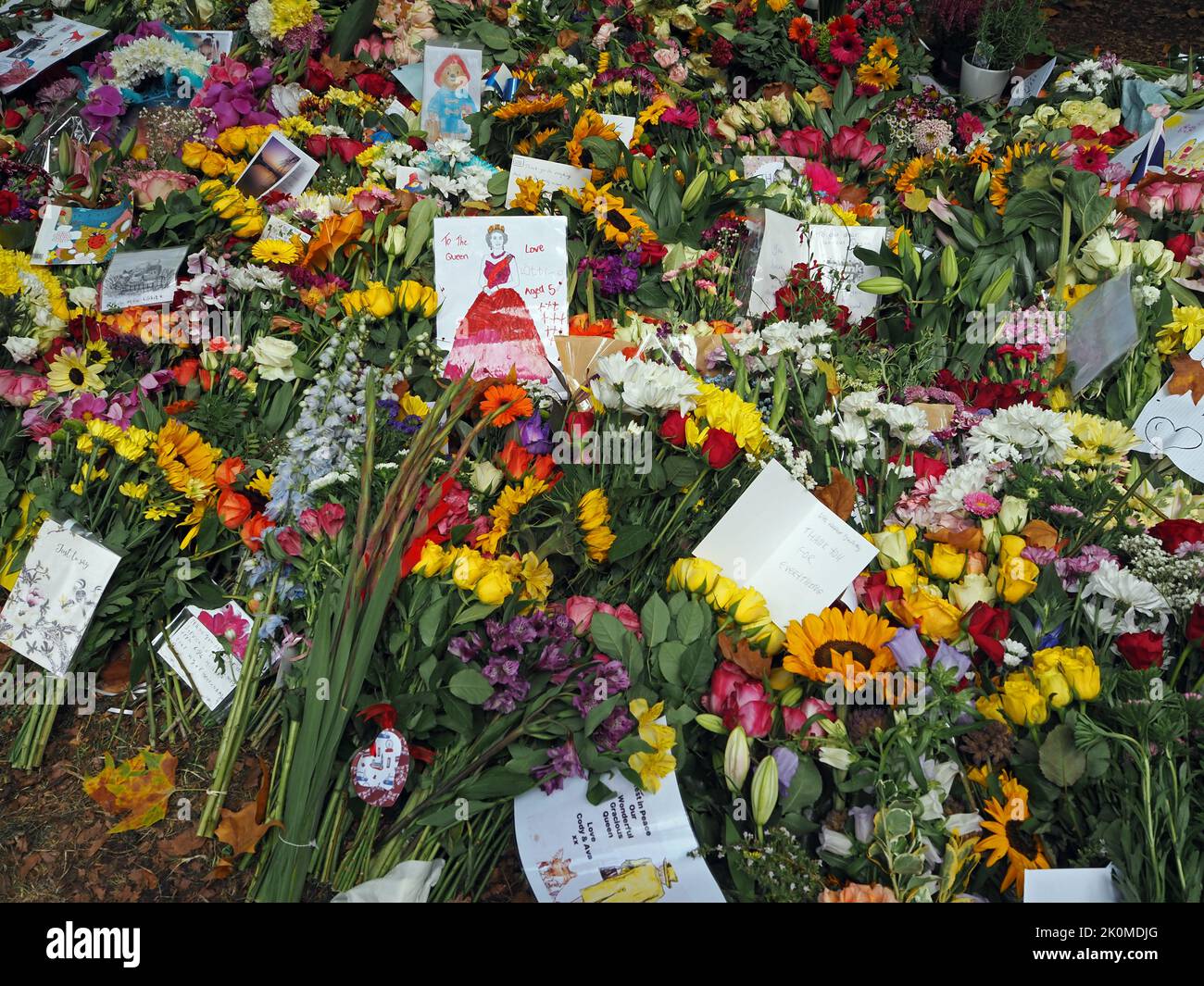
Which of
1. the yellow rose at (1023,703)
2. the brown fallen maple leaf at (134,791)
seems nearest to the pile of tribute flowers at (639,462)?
the yellow rose at (1023,703)

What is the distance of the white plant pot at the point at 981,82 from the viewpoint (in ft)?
9.87

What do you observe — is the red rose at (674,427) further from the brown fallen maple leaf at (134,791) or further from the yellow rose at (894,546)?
the brown fallen maple leaf at (134,791)

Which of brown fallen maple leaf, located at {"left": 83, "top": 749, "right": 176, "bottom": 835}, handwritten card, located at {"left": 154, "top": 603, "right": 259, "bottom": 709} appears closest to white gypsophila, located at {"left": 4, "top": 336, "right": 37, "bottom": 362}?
handwritten card, located at {"left": 154, "top": 603, "right": 259, "bottom": 709}

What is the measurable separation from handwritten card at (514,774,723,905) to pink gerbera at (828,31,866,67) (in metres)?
2.63

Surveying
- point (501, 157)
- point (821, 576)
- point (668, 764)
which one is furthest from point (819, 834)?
point (501, 157)

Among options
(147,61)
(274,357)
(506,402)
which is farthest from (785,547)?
(147,61)

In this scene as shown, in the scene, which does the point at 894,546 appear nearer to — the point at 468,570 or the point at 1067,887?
the point at 1067,887

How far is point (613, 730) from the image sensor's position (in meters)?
1.38

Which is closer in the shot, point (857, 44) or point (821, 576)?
point (821, 576)

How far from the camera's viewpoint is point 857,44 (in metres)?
3.06

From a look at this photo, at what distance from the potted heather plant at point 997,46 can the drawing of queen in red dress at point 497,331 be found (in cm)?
184

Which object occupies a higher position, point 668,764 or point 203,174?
point 203,174
